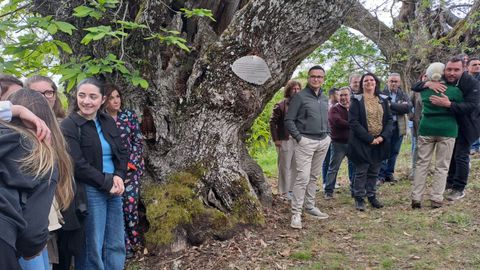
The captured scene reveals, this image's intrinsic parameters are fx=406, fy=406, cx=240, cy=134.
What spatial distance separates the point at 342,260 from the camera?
4.22 meters

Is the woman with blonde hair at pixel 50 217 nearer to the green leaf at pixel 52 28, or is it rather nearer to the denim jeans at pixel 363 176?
the green leaf at pixel 52 28

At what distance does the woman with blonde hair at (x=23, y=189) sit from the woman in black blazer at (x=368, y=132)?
4506 millimetres

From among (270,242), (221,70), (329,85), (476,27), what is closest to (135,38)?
(221,70)

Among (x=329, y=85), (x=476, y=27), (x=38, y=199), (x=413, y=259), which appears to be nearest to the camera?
(x=38, y=199)

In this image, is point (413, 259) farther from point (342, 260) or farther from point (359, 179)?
point (359, 179)

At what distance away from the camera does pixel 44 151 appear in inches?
90.0

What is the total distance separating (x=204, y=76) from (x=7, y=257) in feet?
10.5

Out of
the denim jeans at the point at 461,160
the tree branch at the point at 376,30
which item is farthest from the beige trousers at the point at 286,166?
the tree branch at the point at 376,30

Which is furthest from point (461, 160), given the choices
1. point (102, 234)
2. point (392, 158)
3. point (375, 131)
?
point (102, 234)

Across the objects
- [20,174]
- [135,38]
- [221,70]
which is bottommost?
[20,174]

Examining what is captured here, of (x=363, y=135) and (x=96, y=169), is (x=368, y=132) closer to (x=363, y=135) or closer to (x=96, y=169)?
(x=363, y=135)

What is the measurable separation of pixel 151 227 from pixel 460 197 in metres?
4.53

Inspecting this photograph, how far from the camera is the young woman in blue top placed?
135 inches

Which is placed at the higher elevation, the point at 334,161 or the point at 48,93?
the point at 48,93
